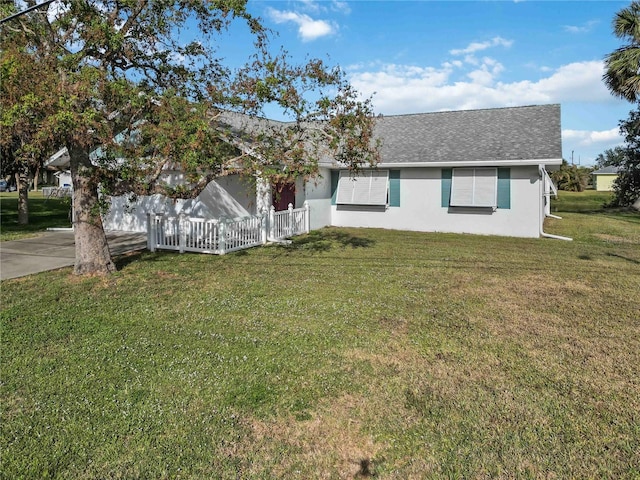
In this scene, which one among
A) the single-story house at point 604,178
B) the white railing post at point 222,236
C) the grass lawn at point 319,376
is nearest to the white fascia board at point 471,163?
the white railing post at point 222,236

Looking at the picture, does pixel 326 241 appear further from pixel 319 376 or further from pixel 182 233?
pixel 319 376

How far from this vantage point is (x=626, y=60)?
18.4 meters

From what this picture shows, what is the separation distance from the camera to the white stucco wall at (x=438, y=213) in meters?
14.0

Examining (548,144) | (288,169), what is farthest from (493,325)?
(548,144)

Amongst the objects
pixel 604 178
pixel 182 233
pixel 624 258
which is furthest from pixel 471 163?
pixel 604 178

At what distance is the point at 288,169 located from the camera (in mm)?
9039

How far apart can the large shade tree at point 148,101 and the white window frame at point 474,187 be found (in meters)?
6.16

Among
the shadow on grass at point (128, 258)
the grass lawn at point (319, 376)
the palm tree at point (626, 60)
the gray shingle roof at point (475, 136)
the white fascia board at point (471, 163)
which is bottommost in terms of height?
the grass lawn at point (319, 376)

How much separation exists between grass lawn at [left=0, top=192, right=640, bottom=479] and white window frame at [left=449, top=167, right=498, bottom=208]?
6348 mm

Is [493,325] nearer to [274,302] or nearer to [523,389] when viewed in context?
[523,389]

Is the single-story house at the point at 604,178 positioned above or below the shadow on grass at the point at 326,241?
above

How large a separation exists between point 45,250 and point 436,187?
12458mm

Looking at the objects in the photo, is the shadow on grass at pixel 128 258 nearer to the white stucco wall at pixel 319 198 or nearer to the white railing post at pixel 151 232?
the white railing post at pixel 151 232

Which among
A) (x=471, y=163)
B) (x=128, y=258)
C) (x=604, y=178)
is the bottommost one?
(x=128, y=258)
